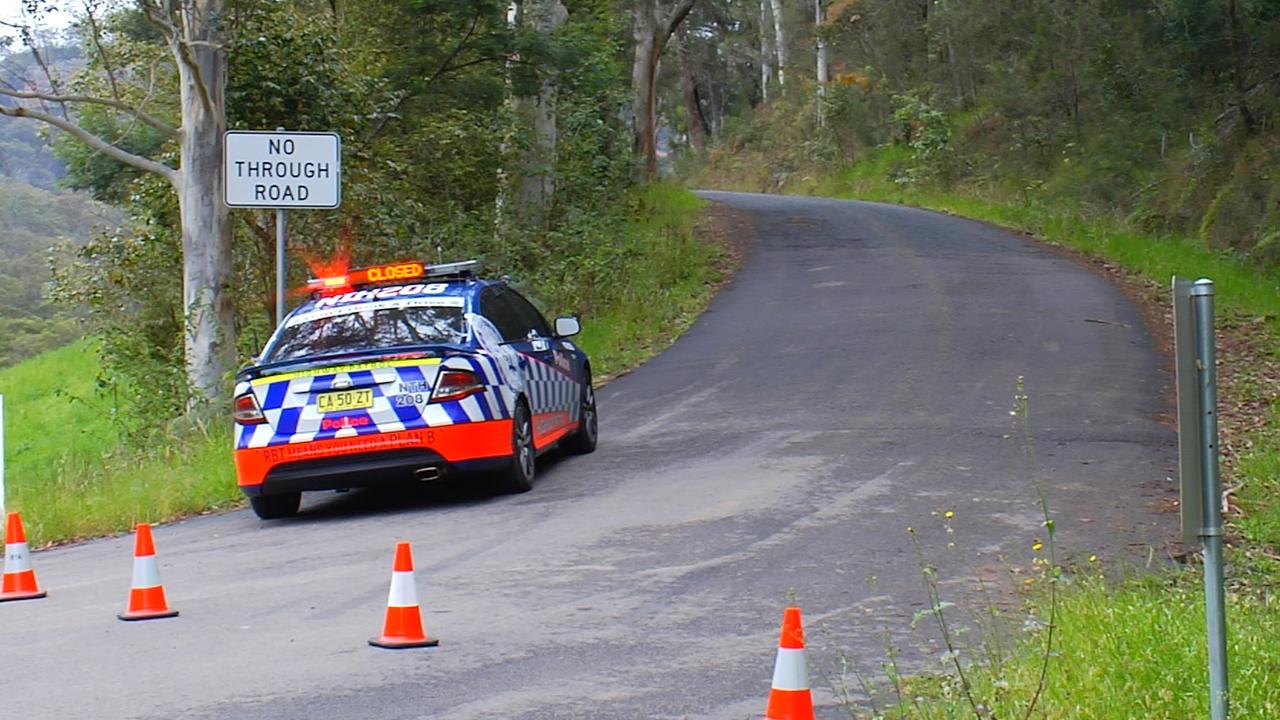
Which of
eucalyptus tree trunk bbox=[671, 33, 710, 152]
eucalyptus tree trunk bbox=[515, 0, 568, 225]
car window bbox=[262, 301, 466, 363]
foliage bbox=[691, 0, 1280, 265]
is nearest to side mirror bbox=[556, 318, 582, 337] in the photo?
car window bbox=[262, 301, 466, 363]

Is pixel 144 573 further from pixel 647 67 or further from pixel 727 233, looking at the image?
pixel 647 67

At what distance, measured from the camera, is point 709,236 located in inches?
1247

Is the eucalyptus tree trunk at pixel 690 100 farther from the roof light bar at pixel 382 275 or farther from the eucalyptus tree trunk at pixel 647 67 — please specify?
the roof light bar at pixel 382 275

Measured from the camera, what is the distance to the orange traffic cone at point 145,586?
829 centimetres

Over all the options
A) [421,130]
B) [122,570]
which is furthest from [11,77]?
[122,570]

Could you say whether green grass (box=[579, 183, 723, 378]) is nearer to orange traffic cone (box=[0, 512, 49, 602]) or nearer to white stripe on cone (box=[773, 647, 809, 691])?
orange traffic cone (box=[0, 512, 49, 602])

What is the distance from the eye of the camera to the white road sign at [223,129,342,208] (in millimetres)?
14180

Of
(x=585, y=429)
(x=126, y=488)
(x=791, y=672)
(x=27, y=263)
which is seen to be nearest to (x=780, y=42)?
(x=27, y=263)

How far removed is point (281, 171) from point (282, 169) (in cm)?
2

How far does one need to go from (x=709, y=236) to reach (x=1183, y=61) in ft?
30.2

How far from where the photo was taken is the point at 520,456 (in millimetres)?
11820

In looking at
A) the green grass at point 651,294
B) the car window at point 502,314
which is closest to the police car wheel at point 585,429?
the car window at point 502,314

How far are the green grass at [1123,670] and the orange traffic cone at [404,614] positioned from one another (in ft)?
7.33

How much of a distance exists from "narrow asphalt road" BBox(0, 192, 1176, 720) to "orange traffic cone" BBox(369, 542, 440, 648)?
0.38ft
